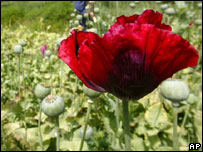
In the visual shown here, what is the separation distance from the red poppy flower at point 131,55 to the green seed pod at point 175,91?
366 millimetres

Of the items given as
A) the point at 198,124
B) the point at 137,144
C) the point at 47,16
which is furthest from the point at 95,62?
the point at 47,16

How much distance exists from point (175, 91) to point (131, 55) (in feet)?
1.38

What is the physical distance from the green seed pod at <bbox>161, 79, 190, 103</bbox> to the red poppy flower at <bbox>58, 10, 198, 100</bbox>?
14.4 inches

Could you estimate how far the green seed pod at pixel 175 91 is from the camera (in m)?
0.72

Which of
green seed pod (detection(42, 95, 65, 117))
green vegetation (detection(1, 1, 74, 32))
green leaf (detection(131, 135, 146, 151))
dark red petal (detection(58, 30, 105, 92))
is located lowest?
green leaf (detection(131, 135, 146, 151))

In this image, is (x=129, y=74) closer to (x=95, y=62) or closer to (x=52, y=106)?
(x=95, y=62)

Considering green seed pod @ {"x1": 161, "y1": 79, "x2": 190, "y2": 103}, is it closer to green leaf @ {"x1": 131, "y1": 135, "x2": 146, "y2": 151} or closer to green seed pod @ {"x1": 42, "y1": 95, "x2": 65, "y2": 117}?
green seed pod @ {"x1": 42, "y1": 95, "x2": 65, "y2": 117}

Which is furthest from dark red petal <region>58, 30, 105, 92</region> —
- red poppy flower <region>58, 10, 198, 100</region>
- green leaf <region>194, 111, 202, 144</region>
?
green leaf <region>194, 111, 202, 144</region>

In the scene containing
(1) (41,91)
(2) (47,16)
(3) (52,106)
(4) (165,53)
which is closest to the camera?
(4) (165,53)

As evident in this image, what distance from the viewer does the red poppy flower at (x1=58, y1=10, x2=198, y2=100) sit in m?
0.33

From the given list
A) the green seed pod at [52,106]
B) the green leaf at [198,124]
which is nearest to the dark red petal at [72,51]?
the green seed pod at [52,106]

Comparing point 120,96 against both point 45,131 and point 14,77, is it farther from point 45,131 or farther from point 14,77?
point 14,77

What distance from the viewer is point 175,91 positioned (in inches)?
28.4

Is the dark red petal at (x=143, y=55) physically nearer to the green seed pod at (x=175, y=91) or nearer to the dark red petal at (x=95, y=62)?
the dark red petal at (x=95, y=62)
